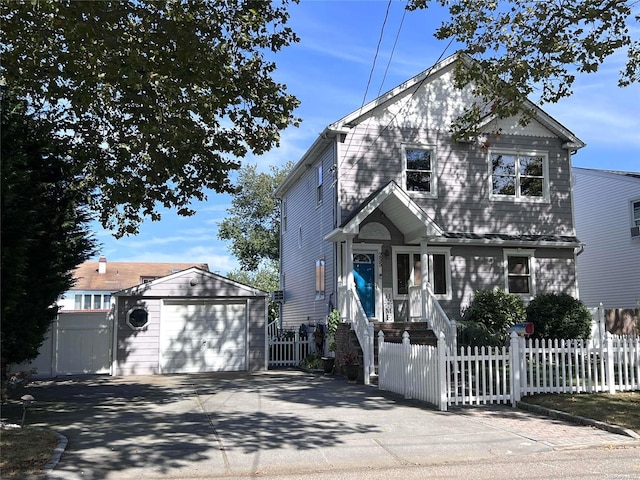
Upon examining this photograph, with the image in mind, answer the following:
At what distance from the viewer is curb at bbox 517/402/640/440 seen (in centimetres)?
875

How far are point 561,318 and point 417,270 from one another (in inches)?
176

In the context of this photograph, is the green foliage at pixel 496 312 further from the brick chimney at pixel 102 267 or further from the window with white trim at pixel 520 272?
the brick chimney at pixel 102 267

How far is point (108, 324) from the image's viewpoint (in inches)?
728

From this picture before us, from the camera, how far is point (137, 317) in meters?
18.6

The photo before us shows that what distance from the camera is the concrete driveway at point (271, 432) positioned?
7094 millimetres

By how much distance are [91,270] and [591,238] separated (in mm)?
39684

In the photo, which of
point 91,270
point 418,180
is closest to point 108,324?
point 418,180

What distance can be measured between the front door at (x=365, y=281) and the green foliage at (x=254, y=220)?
82.5ft

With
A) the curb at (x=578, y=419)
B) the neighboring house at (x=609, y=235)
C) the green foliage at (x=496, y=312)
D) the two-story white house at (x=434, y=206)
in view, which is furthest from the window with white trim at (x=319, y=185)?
the neighboring house at (x=609, y=235)

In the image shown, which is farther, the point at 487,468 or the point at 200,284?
the point at 200,284

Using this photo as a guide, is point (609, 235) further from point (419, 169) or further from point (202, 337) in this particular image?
point (202, 337)

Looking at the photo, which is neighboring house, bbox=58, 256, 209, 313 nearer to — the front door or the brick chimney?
the brick chimney

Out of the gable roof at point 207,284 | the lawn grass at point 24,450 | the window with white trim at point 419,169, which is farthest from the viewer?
the gable roof at point 207,284

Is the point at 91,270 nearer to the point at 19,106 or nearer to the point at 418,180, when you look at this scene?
the point at 418,180
